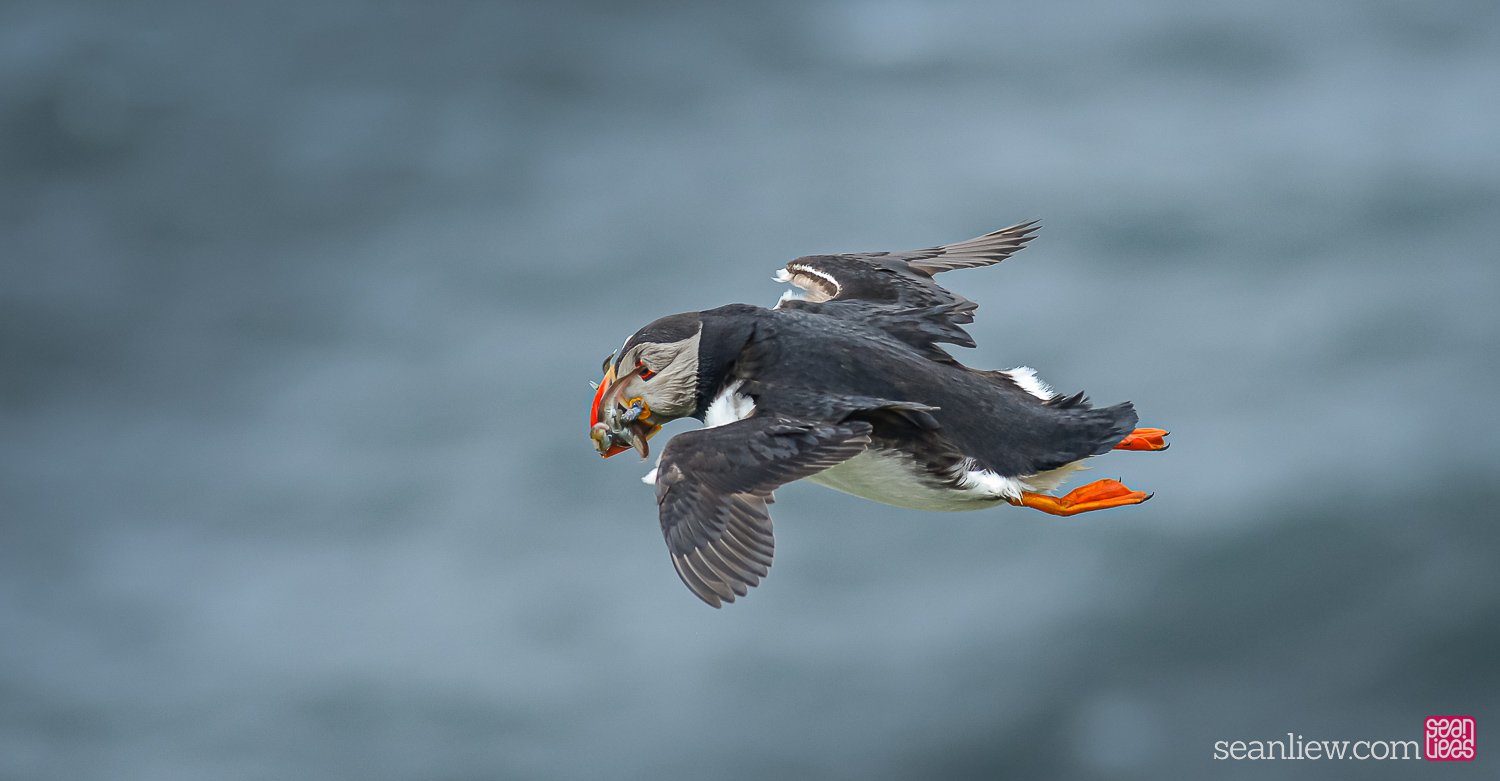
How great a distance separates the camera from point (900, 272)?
10.3 metres

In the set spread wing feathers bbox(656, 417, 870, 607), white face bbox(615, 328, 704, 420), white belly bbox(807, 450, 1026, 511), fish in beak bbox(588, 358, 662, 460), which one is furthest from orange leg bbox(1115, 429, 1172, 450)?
fish in beak bbox(588, 358, 662, 460)

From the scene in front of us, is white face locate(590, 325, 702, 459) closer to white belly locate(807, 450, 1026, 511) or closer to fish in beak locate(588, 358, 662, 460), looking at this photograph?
fish in beak locate(588, 358, 662, 460)

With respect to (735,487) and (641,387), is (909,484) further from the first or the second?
(641,387)

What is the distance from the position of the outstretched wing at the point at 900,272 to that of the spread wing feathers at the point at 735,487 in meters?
1.90

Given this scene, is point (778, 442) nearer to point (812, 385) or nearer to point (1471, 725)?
point (812, 385)

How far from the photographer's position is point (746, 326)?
880 centimetres

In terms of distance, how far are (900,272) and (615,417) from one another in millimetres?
2325

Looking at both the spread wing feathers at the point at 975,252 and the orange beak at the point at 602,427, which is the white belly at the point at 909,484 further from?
the spread wing feathers at the point at 975,252

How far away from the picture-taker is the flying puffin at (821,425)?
26.4 ft

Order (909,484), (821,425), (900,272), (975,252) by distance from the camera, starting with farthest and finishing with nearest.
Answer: (975,252) → (900,272) → (909,484) → (821,425)

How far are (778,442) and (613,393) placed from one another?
1.09 meters

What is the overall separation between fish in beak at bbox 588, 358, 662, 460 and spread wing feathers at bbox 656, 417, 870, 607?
66 cm

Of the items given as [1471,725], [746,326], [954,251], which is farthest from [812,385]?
[1471,725]

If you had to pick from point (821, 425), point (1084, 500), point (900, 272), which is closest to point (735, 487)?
point (821, 425)
